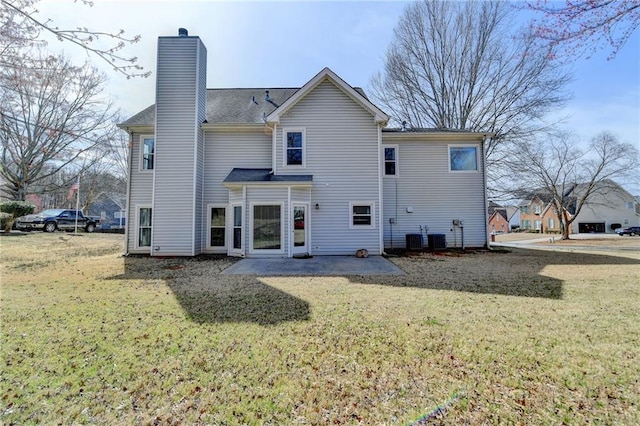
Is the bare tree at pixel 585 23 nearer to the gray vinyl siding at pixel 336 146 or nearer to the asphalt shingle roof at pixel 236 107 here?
the gray vinyl siding at pixel 336 146

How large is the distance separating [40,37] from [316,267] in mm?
7804

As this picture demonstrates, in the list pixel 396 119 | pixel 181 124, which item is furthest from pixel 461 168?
pixel 181 124

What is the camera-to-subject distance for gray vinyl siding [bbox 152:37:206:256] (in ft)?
40.7

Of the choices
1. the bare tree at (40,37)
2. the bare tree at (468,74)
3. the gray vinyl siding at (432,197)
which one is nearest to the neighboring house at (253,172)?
the gray vinyl siding at (432,197)

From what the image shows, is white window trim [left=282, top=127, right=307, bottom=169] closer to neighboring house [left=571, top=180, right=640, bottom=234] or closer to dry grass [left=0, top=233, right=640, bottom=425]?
dry grass [left=0, top=233, right=640, bottom=425]

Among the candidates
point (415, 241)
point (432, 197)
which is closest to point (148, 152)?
point (415, 241)

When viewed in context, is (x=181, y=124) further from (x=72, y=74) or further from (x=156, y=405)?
(x=156, y=405)

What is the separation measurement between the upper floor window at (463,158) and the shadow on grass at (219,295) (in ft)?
36.1

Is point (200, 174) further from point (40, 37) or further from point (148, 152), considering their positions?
point (40, 37)

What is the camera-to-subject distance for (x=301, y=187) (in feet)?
38.8

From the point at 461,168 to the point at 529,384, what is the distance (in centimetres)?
1287

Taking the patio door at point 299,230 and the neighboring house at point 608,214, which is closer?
the patio door at point 299,230

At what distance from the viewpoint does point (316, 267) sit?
31.8ft

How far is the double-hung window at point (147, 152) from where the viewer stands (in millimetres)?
13273
